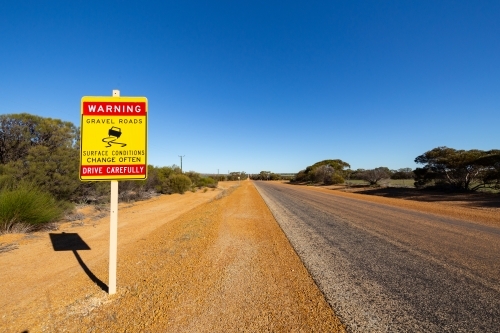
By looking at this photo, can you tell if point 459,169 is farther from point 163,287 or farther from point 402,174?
point 402,174

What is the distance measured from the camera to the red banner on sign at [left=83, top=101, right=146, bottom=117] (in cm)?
324

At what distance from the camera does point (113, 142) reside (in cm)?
329

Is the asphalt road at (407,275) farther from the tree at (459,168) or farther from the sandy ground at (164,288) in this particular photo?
the tree at (459,168)

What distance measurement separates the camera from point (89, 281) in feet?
12.8

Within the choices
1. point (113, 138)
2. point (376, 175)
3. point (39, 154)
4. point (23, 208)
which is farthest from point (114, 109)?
point (376, 175)

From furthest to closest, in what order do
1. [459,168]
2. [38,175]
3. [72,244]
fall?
[459,168] < [38,175] < [72,244]

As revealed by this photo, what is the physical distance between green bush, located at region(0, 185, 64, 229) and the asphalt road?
8.04m

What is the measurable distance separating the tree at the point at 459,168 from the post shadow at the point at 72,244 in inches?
1164

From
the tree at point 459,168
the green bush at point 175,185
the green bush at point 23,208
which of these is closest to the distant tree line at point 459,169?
the tree at point 459,168

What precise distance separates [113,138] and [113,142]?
0.20 feet

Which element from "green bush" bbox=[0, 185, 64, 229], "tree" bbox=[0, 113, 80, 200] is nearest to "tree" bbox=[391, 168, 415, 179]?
"tree" bbox=[0, 113, 80, 200]

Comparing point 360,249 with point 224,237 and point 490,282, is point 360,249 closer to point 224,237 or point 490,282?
point 490,282

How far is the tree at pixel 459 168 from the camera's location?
21.5m

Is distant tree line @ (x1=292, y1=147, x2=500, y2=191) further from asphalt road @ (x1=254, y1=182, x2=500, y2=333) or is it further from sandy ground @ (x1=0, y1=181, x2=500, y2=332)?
sandy ground @ (x1=0, y1=181, x2=500, y2=332)
